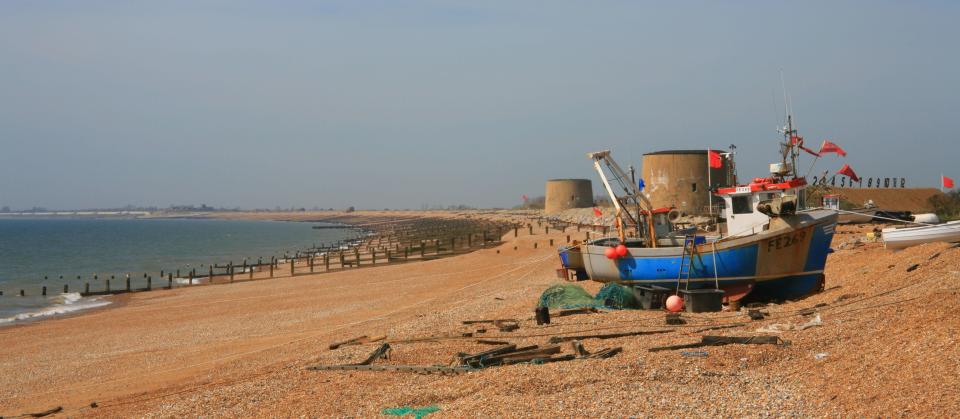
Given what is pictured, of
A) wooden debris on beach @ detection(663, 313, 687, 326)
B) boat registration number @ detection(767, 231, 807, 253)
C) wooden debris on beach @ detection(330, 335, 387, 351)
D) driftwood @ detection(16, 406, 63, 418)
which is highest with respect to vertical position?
boat registration number @ detection(767, 231, 807, 253)

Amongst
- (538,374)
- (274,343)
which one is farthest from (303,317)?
(538,374)

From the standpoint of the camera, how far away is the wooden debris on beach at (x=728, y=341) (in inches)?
414

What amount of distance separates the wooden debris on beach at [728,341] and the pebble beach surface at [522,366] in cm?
24

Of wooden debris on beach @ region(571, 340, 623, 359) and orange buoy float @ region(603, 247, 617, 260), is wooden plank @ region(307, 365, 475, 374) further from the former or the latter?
orange buoy float @ region(603, 247, 617, 260)

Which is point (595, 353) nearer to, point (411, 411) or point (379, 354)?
point (411, 411)

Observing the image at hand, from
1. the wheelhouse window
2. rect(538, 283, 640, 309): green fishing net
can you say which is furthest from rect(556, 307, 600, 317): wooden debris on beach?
the wheelhouse window

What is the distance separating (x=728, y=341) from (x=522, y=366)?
9.54 feet

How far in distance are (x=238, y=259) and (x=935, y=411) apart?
6301 centimetres

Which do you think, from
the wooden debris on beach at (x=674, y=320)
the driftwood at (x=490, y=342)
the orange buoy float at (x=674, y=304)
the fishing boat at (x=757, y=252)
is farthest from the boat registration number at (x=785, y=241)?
the driftwood at (x=490, y=342)

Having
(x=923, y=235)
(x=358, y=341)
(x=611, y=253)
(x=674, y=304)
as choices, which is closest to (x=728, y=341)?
(x=674, y=304)

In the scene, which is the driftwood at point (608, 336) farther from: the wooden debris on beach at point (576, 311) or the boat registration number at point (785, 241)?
the boat registration number at point (785, 241)

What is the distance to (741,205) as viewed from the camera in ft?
66.5

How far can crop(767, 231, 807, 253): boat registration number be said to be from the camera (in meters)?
18.5

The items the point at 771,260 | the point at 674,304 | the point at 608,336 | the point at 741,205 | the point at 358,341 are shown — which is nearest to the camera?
the point at 608,336
